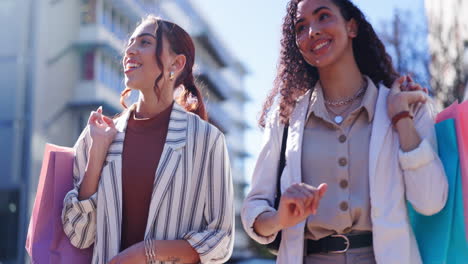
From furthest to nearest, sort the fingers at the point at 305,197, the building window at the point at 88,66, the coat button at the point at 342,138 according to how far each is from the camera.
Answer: the building window at the point at 88,66 → the coat button at the point at 342,138 → the fingers at the point at 305,197

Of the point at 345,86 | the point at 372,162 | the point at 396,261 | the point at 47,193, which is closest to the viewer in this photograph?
the point at 396,261

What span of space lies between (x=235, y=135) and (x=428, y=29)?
156 feet

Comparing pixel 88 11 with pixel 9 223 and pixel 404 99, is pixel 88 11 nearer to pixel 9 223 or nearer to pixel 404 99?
pixel 9 223

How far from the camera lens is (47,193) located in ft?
10.4

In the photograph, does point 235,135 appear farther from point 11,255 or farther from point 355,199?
point 355,199

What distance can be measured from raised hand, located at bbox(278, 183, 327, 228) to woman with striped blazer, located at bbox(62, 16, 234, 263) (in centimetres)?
66

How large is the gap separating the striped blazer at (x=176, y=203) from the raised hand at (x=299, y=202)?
2.16 ft

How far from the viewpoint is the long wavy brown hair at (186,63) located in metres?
3.44

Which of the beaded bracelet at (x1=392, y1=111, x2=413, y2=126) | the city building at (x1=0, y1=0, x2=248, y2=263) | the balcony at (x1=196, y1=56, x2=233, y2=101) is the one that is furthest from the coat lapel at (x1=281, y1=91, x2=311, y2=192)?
the balcony at (x1=196, y1=56, x2=233, y2=101)

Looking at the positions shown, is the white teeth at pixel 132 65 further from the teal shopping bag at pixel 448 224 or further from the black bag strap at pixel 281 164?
the teal shopping bag at pixel 448 224

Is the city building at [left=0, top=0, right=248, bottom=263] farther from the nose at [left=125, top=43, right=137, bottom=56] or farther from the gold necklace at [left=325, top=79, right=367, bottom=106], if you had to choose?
the gold necklace at [left=325, top=79, right=367, bottom=106]

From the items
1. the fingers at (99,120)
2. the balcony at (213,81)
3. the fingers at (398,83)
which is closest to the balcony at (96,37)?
the balcony at (213,81)

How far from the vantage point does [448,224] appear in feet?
8.16


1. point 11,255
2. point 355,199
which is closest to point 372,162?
point 355,199
